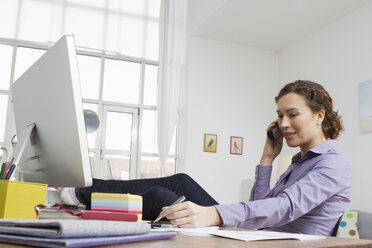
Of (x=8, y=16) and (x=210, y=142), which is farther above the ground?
(x=8, y=16)

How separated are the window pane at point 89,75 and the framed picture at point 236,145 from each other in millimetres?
2004

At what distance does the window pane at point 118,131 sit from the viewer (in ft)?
18.0

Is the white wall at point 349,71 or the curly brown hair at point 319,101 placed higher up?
the white wall at point 349,71

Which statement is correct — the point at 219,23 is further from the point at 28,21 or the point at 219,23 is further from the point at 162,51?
the point at 28,21

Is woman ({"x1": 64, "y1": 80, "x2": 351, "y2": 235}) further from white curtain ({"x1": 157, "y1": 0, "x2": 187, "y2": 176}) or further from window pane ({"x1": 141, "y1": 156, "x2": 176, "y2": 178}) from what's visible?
window pane ({"x1": 141, "y1": 156, "x2": 176, "y2": 178})

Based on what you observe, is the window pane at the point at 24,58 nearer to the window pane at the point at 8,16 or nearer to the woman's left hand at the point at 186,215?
the window pane at the point at 8,16

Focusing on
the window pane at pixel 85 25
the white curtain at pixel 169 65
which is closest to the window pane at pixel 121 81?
the window pane at pixel 85 25

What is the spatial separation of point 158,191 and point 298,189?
0.64 m

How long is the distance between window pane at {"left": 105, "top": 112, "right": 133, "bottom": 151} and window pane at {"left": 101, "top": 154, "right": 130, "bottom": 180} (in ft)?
0.45

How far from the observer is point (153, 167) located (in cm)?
562

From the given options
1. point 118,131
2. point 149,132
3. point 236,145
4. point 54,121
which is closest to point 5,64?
point 118,131

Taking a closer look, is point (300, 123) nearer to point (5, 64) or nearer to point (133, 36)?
point (133, 36)

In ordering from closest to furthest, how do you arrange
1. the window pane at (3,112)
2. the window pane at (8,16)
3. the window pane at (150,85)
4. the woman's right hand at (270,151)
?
1. the woman's right hand at (270,151)
2. the window pane at (8,16)
3. the window pane at (3,112)
4. the window pane at (150,85)

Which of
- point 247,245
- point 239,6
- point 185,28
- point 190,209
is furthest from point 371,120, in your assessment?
point 247,245
